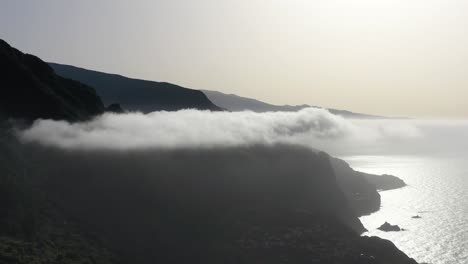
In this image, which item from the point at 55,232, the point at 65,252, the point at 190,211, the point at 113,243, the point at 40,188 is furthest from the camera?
the point at 190,211

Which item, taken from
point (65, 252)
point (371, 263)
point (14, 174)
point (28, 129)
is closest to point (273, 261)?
point (371, 263)

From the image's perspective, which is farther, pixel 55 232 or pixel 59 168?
pixel 59 168

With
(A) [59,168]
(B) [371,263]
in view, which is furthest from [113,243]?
(B) [371,263]

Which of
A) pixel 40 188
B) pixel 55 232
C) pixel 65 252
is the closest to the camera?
pixel 65 252

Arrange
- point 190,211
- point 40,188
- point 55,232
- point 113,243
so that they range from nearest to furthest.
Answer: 1. point 55,232
2. point 113,243
3. point 40,188
4. point 190,211

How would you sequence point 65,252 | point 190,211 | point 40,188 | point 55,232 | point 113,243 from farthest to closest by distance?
point 190,211 → point 40,188 → point 113,243 → point 55,232 → point 65,252

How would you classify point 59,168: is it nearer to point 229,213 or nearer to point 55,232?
point 55,232

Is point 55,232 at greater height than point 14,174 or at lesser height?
lesser

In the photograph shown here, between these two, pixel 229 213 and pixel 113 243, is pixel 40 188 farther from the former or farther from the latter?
pixel 229 213

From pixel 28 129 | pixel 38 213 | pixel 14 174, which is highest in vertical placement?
pixel 28 129
